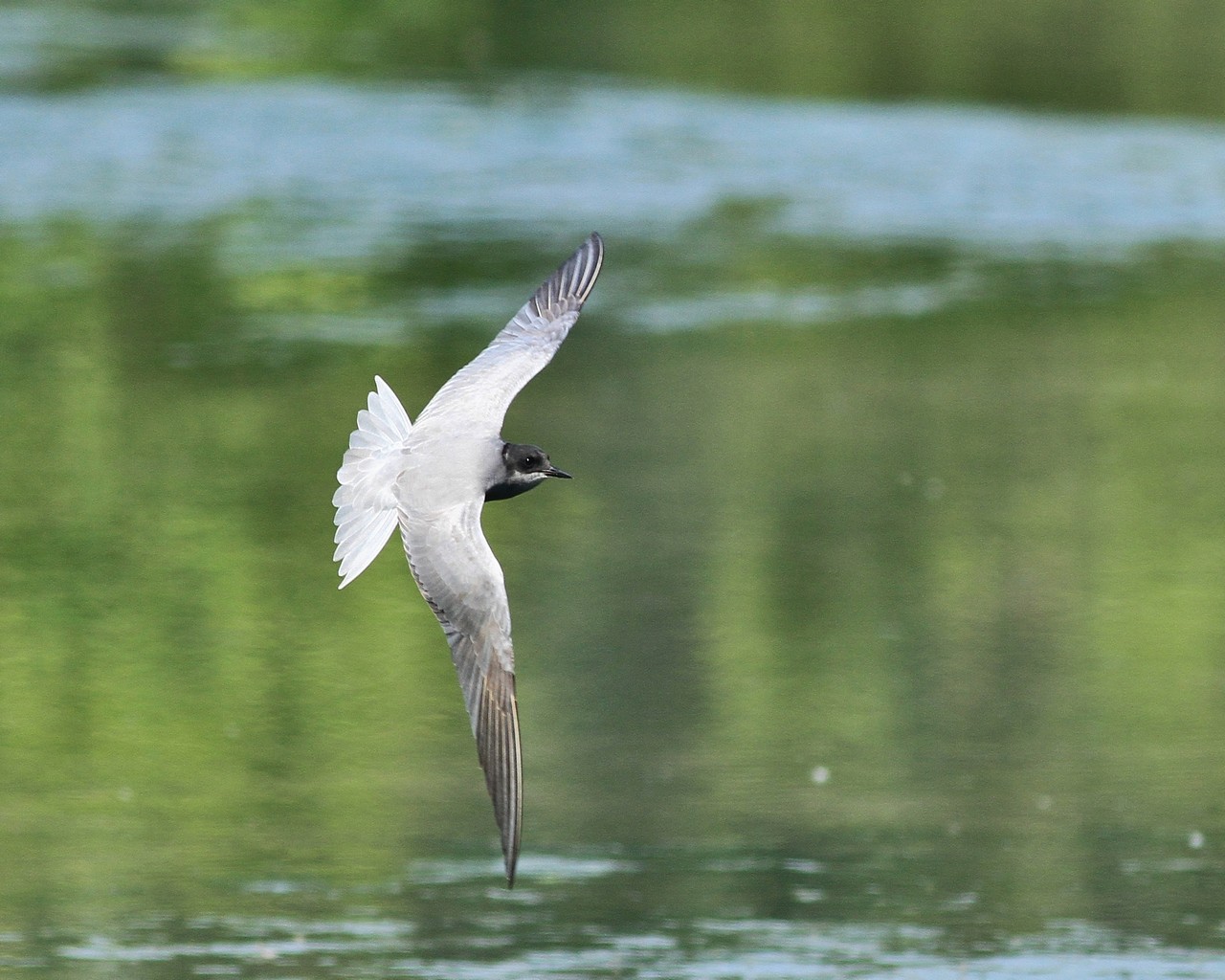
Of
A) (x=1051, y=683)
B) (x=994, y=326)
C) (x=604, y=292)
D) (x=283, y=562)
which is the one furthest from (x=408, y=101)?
(x=1051, y=683)

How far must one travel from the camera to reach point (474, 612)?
546 centimetres

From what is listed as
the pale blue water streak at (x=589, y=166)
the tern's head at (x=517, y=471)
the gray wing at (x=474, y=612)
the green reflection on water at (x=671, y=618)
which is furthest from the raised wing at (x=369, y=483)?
the pale blue water streak at (x=589, y=166)

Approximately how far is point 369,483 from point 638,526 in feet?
13.3

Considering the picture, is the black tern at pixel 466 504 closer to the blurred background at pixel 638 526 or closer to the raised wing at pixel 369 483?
the raised wing at pixel 369 483

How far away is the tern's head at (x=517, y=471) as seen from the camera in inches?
225

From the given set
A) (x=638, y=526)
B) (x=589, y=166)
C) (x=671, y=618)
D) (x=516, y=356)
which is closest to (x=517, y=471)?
(x=516, y=356)

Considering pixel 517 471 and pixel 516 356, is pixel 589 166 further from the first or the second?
pixel 517 471

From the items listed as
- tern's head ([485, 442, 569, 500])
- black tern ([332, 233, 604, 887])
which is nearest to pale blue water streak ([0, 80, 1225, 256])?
black tern ([332, 233, 604, 887])

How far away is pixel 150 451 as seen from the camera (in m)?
10.5

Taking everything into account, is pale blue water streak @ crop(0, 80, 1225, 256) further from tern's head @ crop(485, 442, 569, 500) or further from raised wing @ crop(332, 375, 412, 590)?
tern's head @ crop(485, 442, 569, 500)

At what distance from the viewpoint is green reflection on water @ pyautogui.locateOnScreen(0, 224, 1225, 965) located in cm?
691

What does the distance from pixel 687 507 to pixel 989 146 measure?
7.98 metres

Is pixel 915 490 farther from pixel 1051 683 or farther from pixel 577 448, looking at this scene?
pixel 1051 683

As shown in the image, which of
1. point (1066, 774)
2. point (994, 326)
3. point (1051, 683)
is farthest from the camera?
point (994, 326)
